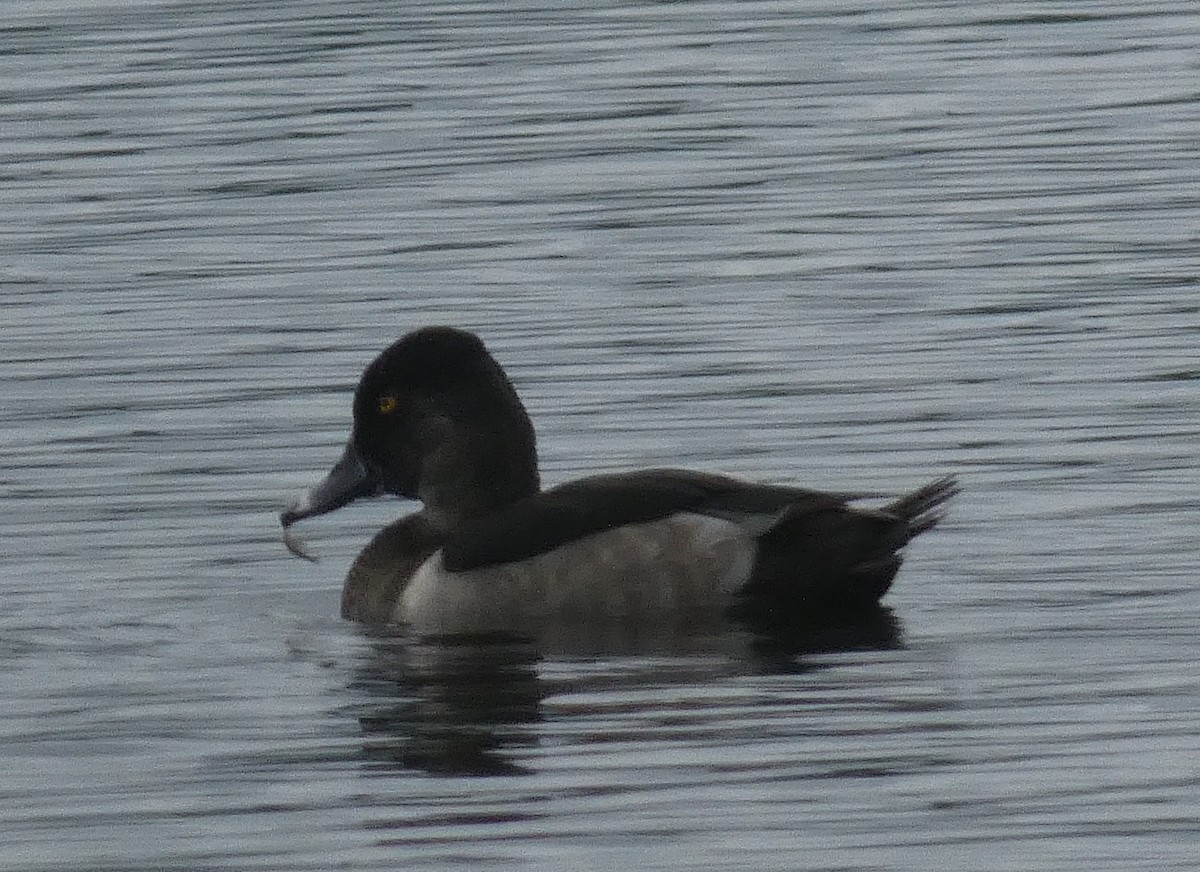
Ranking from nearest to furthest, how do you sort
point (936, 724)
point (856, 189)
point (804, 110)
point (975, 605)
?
point (936, 724) < point (975, 605) < point (856, 189) < point (804, 110)

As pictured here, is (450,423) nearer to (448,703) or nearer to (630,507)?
(630,507)

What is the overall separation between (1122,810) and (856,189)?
442 inches

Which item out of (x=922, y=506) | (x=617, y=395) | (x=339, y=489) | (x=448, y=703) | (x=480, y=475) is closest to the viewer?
(x=448, y=703)

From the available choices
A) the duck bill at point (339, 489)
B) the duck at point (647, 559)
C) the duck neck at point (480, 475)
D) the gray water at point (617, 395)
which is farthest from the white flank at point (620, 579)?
the duck bill at point (339, 489)

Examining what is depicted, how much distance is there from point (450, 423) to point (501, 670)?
154cm

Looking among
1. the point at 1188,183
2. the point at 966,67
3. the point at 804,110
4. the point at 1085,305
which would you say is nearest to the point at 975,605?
the point at 1085,305

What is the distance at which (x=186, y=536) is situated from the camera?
12.8 metres

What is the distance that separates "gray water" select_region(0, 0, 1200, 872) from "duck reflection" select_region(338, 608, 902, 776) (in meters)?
0.03

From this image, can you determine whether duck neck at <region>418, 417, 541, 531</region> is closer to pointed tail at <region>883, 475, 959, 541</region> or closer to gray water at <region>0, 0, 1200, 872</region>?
gray water at <region>0, 0, 1200, 872</region>

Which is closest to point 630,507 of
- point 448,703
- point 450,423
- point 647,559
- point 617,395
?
point 647,559

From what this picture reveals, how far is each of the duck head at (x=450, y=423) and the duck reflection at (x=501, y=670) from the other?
30.3 inches

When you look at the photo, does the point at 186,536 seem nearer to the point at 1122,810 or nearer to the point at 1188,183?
the point at 1122,810

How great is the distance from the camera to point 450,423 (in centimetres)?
1225

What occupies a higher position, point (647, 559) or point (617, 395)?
point (617, 395)
